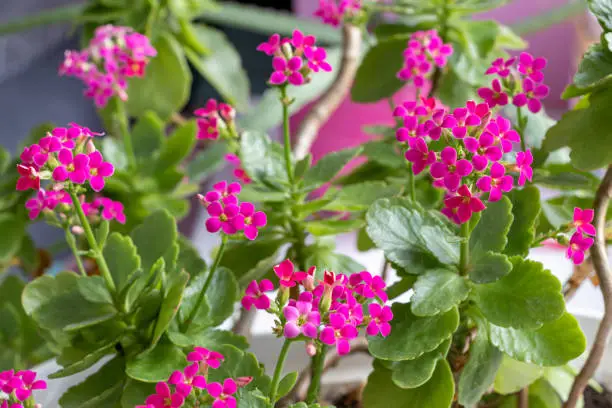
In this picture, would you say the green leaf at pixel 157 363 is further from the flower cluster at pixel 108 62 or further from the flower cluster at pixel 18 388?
the flower cluster at pixel 108 62

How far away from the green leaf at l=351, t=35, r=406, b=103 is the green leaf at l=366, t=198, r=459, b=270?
0.81 ft

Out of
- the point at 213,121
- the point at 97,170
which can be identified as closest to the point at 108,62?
the point at 213,121

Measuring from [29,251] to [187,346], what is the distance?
467mm

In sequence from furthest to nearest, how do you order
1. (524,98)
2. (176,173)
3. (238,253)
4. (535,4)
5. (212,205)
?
1. (535,4)
2. (176,173)
3. (238,253)
4. (524,98)
5. (212,205)

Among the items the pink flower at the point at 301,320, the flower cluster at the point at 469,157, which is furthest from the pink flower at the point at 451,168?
the pink flower at the point at 301,320

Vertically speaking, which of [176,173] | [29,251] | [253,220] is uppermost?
[253,220]

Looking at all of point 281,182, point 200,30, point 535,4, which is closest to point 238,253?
point 281,182

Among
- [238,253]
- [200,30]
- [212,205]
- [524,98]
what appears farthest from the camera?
[200,30]

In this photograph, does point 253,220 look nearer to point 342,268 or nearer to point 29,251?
point 342,268

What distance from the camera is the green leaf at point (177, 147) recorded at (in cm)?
80

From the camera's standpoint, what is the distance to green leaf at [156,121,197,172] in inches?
31.4

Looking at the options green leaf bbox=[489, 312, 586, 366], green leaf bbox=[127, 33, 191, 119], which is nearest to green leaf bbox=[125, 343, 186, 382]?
green leaf bbox=[489, 312, 586, 366]

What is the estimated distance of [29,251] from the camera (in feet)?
2.91

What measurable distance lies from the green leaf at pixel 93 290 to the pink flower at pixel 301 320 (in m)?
0.19
